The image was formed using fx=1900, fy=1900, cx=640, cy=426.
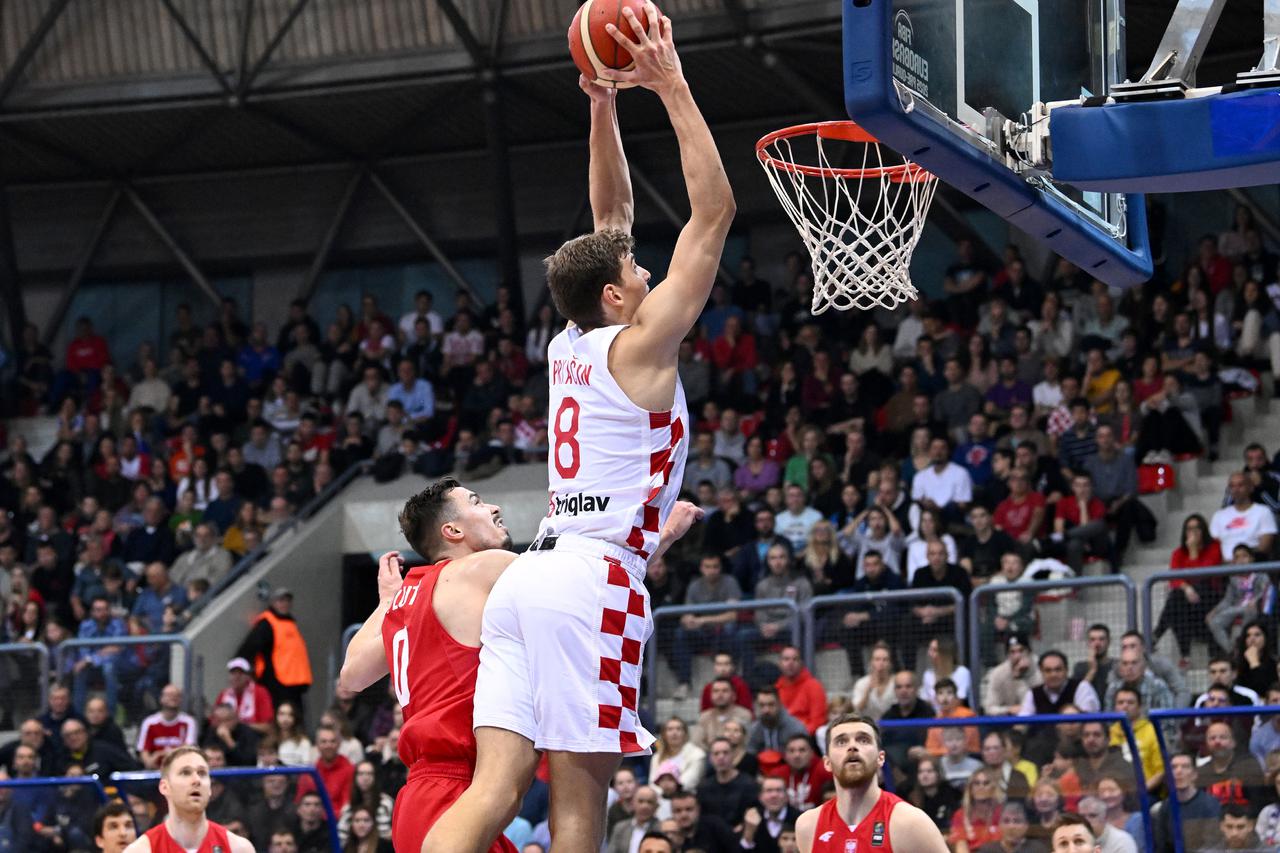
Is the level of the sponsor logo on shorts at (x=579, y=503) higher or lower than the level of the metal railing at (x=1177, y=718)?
higher

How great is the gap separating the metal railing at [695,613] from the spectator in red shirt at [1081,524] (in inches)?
94.3

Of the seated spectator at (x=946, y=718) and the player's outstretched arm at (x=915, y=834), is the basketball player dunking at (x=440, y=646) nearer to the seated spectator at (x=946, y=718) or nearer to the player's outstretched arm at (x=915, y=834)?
the player's outstretched arm at (x=915, y=834)

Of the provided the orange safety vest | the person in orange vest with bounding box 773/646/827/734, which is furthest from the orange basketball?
the orange safety vest

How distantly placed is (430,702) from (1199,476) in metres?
12.1

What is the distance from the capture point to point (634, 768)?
13906mm

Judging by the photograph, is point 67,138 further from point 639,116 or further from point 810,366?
point 810,366

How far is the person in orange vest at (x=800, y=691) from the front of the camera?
→ 14.1 meters

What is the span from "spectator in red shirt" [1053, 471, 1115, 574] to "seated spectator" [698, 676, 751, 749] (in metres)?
3.17

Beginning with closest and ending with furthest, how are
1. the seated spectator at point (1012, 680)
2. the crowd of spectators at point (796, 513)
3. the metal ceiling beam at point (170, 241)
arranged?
the crowd of spectators at point (796, 513) → the seated spectator at point (1012, 680) → the metal ceiling beam at point (170, 241)

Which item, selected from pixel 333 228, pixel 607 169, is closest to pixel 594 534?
pixel 607 169

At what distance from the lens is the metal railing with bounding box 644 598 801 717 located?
14.6 metres

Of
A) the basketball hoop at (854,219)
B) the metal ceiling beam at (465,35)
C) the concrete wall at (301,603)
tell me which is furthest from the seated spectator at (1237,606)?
the metal ceiling beam at (465,35)

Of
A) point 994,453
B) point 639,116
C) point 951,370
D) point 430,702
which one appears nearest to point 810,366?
point 951,370

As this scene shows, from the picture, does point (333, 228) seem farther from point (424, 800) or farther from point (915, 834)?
point (424, 800)
